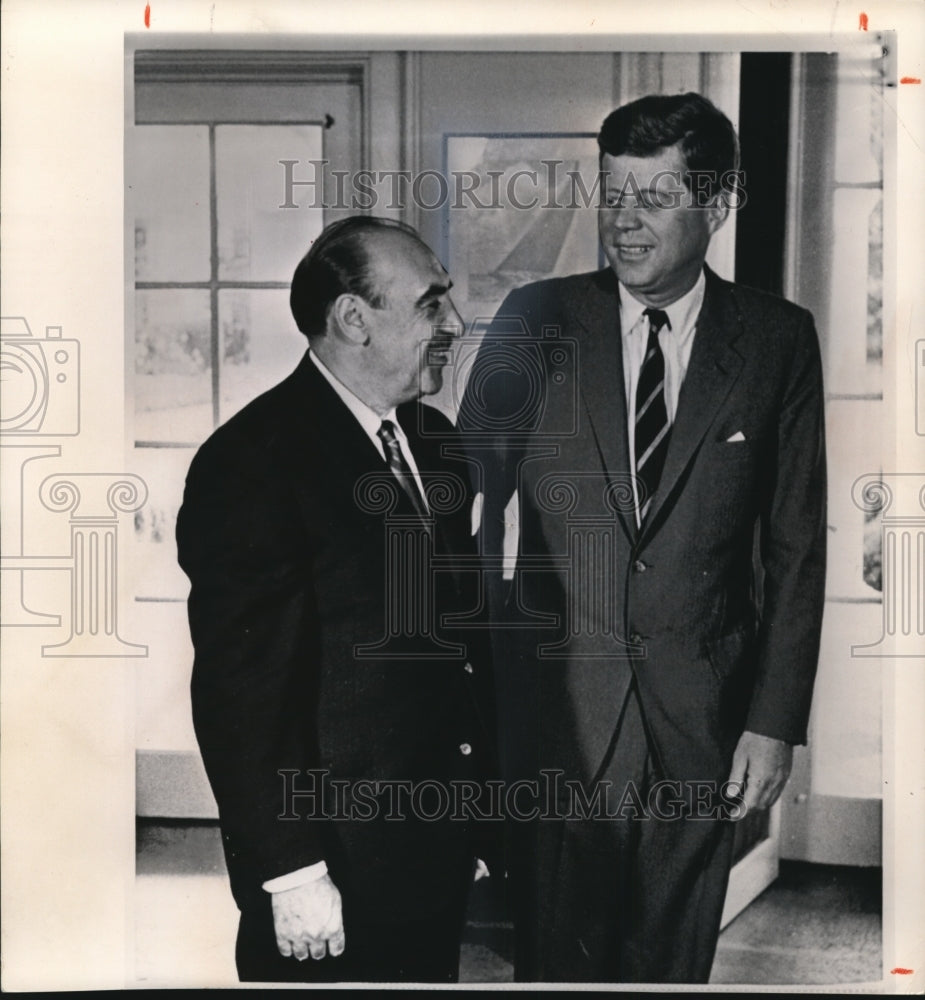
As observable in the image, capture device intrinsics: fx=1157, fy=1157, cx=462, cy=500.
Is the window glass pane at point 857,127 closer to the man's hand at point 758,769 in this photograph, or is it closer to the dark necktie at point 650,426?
the dark necktie at point 650,426

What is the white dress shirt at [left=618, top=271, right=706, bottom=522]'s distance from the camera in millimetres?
1946

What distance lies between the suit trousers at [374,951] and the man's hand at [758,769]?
48cm

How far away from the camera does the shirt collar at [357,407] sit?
193cm

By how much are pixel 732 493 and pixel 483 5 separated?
92 centimetres

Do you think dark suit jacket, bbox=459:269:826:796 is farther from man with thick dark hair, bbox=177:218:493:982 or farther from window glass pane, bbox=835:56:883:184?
window glass pane, bbox=835:56:883:184

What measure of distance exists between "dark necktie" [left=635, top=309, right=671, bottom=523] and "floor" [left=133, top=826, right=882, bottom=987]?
0.71 m

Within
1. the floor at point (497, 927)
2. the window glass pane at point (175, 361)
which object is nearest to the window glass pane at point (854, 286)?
the floor at point (497, 927)

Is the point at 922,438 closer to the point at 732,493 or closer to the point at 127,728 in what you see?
the point at 732,493

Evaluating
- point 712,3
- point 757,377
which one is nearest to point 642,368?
point 757,377

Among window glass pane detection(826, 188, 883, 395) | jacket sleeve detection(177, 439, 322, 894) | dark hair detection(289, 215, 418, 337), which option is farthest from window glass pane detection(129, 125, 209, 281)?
window glass pane detection(826, 188, 883, 395)

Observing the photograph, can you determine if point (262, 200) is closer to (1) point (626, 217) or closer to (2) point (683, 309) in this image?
(1) point (626, 217)

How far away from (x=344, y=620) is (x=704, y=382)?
720 mm

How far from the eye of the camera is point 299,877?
1.92 m

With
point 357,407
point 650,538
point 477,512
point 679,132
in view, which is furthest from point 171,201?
point 650,538
